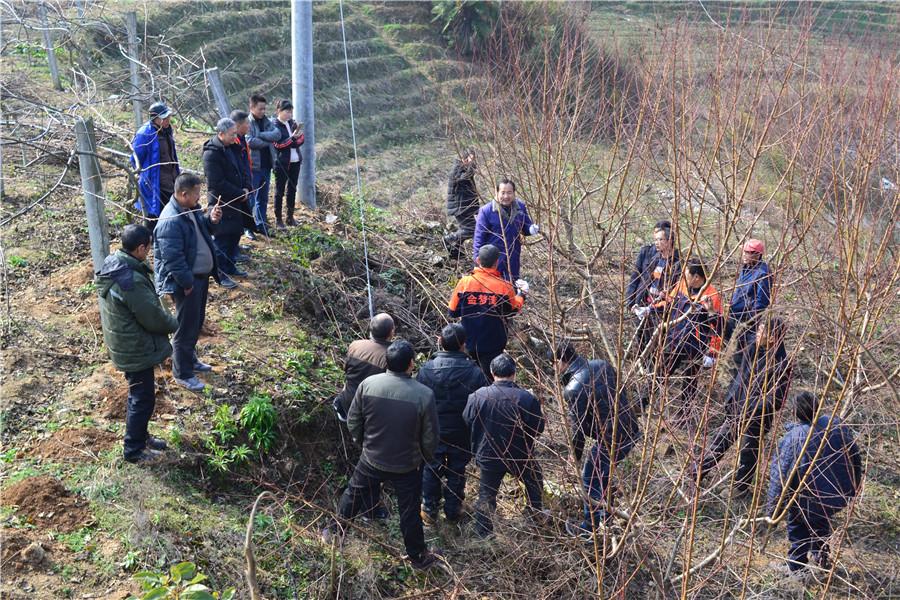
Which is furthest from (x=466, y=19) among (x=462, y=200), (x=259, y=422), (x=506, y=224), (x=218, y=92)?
(x=259, y=422)

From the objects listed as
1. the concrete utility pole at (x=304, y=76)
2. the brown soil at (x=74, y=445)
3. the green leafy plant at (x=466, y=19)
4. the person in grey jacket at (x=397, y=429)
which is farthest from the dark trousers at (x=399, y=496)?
the green leafy plant at (x=466, y=19)

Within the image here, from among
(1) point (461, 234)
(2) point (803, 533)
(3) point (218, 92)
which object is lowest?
(2) point (803, 533)

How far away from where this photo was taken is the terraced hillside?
1511 cm

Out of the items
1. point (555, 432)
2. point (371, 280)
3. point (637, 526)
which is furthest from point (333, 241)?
point (637, 526)

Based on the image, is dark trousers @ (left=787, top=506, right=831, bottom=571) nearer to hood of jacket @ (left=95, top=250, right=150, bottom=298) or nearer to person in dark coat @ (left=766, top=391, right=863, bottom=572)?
person in dark coat @ (left=766, top=391, right=863, bottom=572)

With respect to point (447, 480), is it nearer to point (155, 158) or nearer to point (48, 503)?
point (48, 503)

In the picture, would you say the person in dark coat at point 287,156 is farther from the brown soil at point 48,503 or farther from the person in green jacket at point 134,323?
the brown soil at point 48,503

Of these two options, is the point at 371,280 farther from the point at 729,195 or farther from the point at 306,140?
the point at 729,195

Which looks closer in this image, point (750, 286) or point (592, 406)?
point (592, 406)

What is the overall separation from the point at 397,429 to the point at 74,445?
237 centimetres

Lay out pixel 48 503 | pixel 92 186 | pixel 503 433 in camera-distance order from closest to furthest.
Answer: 1. pixel 48 503
2. pixel 503 433
3. pixel 92 186

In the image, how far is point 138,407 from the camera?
Answer: 5152 mm

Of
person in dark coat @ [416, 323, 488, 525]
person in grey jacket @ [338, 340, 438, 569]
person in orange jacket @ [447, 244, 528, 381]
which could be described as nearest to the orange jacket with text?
person in orange jacket @ [447, 244, 528, 381]

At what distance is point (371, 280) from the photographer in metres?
8.59
